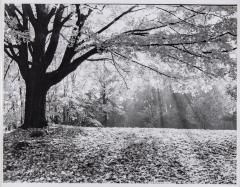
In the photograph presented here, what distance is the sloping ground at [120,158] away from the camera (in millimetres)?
4453

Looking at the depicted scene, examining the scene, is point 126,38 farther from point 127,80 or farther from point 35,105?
point 35,105

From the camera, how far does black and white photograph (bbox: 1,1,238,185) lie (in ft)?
15.1

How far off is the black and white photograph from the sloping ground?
18 mm

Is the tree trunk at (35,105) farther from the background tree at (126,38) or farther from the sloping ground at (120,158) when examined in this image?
the sloping ground at (120,158)

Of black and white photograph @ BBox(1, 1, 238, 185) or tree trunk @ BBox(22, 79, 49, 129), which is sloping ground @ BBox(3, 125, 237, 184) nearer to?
black and white photograph @ BBox(1, 1, 238, 185)

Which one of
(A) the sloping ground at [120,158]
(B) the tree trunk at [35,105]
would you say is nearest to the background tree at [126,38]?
(B) the tree trunk at [35,105]

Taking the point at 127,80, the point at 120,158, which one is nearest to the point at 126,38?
the point at 127,80

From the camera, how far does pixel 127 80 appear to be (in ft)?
20.7

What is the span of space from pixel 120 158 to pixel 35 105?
8.59ft

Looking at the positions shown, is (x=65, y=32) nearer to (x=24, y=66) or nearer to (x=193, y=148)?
(x=24, y=66)

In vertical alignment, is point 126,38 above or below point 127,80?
above

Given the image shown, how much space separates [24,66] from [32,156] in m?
2.51

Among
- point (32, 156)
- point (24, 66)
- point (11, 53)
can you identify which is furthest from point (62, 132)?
point (11, 53)

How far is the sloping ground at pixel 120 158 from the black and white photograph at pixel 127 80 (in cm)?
2
